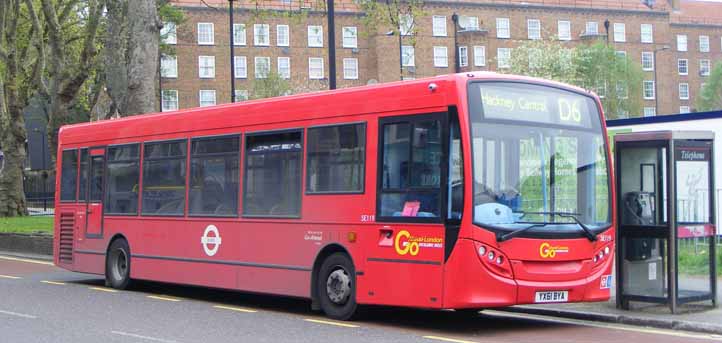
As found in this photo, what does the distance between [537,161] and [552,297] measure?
5.25 feet

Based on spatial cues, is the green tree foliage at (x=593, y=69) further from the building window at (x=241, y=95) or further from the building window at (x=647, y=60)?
the building window at (x=241, y=95)

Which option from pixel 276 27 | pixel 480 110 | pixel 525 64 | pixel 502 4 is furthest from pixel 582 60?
pixel 480 110

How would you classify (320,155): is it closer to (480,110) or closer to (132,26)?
(480,110)

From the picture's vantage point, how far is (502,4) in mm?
90125

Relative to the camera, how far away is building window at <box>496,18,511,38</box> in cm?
8981

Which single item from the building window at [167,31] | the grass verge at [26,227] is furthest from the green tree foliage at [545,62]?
the grass verge at [26,227]

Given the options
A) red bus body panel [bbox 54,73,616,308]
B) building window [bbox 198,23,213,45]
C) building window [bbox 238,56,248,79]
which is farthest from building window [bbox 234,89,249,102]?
red bus body panel [bbox 54,73,616,308]

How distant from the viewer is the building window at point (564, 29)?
300 ft

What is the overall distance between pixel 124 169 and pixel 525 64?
64691 millimetres

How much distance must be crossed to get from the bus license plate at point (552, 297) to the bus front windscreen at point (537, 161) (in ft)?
2.28

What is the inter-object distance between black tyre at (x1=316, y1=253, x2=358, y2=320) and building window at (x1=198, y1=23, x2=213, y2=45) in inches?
2892

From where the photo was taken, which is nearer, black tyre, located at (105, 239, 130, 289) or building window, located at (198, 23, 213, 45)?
black tyre, located at (105, 239, 130, 289)

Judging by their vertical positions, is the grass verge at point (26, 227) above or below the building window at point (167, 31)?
below

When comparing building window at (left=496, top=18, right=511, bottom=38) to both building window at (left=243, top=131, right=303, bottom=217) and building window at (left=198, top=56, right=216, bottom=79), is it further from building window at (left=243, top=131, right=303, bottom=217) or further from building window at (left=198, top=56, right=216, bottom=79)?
building window at (left=243, top=131, right=303, bottom=217)
